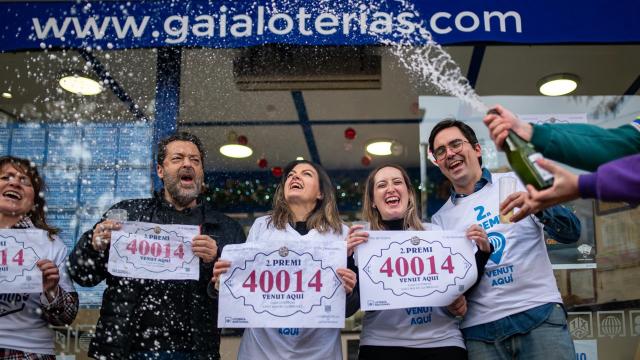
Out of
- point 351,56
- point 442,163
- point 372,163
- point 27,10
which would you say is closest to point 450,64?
point 351,56

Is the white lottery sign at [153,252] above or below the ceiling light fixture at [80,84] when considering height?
below

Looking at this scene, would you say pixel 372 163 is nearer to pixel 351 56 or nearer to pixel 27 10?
pixel 351 56

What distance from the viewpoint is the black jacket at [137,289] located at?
3287mm

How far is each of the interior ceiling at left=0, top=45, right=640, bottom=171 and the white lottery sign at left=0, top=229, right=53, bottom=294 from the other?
206 centimetres

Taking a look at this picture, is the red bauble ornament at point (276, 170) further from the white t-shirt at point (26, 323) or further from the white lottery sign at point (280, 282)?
the white lottery sign at point (280, 282)

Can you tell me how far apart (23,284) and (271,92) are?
283cm

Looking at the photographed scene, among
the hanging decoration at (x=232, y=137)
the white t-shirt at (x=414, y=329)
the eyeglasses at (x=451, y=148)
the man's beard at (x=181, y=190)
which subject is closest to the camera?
the white t-shirt at (x=414, y=329)

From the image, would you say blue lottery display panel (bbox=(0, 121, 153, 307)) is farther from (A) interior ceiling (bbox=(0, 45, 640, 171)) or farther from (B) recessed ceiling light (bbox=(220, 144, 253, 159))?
(B) recessed ceiling light (bbox=(220, 144, 253, 159))

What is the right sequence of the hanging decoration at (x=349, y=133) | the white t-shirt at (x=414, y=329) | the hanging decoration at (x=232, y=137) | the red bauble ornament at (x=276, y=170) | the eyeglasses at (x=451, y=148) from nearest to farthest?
the white t-shirt at (x=414, y=329) < the eyeglasses at (x=451, y=148) < the hanging decoration at (x=232, y=137) < the hanging decoration at (x=349, y=133) < the red bauble ornament at (x=276, y=170)

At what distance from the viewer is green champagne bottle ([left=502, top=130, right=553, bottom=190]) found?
2.27m

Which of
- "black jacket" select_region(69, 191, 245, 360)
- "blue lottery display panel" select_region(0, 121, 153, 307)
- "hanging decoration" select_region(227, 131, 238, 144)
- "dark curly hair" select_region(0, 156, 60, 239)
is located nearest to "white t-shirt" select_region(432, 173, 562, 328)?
"black jacket" select_region(69, 191, 245, 360)

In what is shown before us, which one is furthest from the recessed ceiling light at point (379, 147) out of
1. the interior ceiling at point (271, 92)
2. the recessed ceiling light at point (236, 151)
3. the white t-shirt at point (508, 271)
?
the white t-shirt at point (508, 271)

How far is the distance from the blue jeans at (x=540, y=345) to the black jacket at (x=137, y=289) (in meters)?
1.42

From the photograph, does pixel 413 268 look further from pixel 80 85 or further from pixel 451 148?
pixel 80 85
